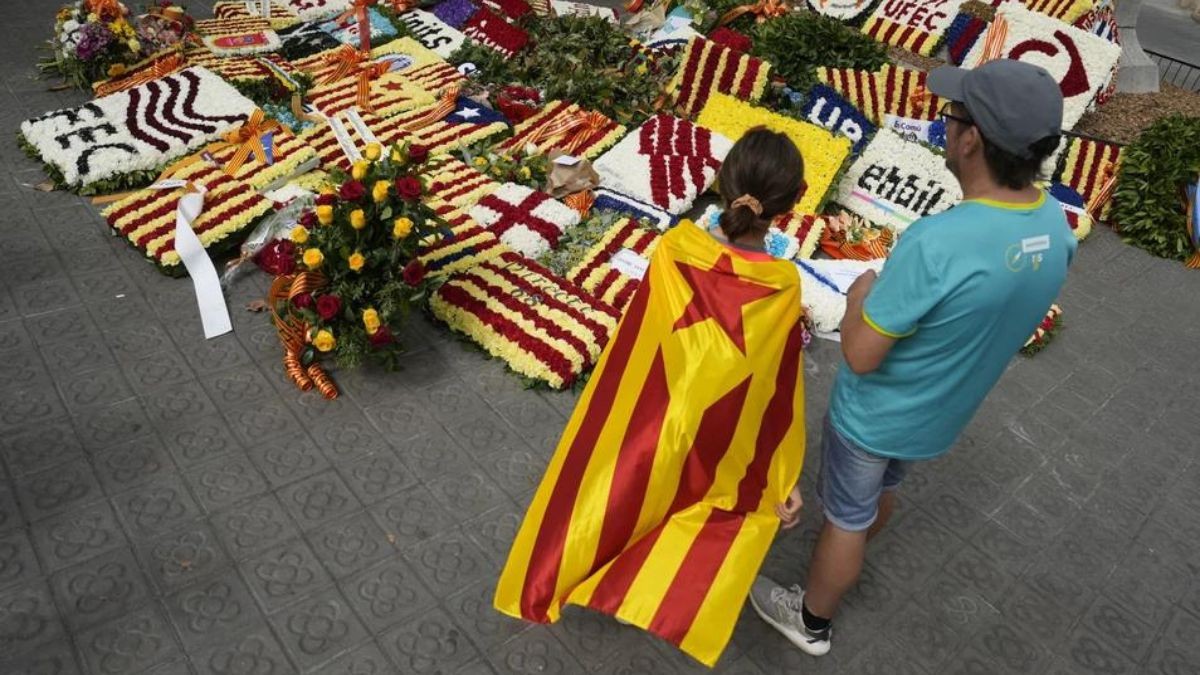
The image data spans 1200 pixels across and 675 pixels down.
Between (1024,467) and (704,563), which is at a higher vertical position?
(704,563)

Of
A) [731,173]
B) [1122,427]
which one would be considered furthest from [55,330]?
[1122,427]

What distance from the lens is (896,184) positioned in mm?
5465

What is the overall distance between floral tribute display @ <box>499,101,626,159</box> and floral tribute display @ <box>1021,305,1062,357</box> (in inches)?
111

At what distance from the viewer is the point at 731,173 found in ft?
7.98

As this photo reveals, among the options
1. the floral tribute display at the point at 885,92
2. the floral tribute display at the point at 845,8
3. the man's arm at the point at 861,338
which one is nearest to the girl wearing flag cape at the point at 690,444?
the man's arm at the point at 861,338

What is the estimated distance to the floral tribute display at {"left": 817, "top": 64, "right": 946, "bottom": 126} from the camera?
6.04 m

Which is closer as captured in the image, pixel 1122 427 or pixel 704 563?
pixel 704 563

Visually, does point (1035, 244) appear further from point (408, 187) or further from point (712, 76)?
point (712, 76)

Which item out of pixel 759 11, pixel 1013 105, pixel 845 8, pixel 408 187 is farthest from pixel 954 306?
pixel 845 8

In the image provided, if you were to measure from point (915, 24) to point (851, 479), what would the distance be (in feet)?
19.0

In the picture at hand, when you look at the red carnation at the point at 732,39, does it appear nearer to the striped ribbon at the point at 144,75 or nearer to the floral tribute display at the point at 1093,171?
the floral tribute display at the point at 1093,171

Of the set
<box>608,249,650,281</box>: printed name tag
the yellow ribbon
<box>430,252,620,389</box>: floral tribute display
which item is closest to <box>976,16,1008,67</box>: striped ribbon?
the yellow ribbon

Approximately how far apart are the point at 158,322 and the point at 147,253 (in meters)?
0.45

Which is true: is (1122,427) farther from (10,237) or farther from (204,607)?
(10,237)
